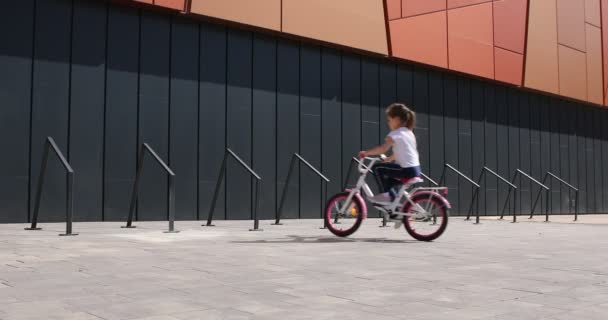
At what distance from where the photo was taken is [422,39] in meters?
15.9

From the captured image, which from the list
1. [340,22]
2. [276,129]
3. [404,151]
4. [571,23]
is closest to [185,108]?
[276,129]

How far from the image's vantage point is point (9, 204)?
9.68m

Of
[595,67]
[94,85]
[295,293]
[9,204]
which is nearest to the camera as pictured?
[295,293]

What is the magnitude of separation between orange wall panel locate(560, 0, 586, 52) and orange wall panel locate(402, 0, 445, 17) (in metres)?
6.17

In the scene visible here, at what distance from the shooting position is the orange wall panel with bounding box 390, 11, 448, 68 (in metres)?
15.4

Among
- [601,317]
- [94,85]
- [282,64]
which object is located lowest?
[601,317]

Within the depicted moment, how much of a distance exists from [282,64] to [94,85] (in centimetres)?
412

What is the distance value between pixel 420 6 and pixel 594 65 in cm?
949

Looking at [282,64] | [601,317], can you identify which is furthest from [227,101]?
[601,317]

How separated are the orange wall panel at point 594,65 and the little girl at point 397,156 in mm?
16590

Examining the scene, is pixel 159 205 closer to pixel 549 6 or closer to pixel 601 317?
pixel 601 317

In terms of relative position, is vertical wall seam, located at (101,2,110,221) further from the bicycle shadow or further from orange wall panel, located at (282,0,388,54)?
the bicycle shadow

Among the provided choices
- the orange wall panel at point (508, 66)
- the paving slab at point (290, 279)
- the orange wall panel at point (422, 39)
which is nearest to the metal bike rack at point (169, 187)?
the paving slab at point (290, 279)

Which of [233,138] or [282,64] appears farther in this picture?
[282,64]
